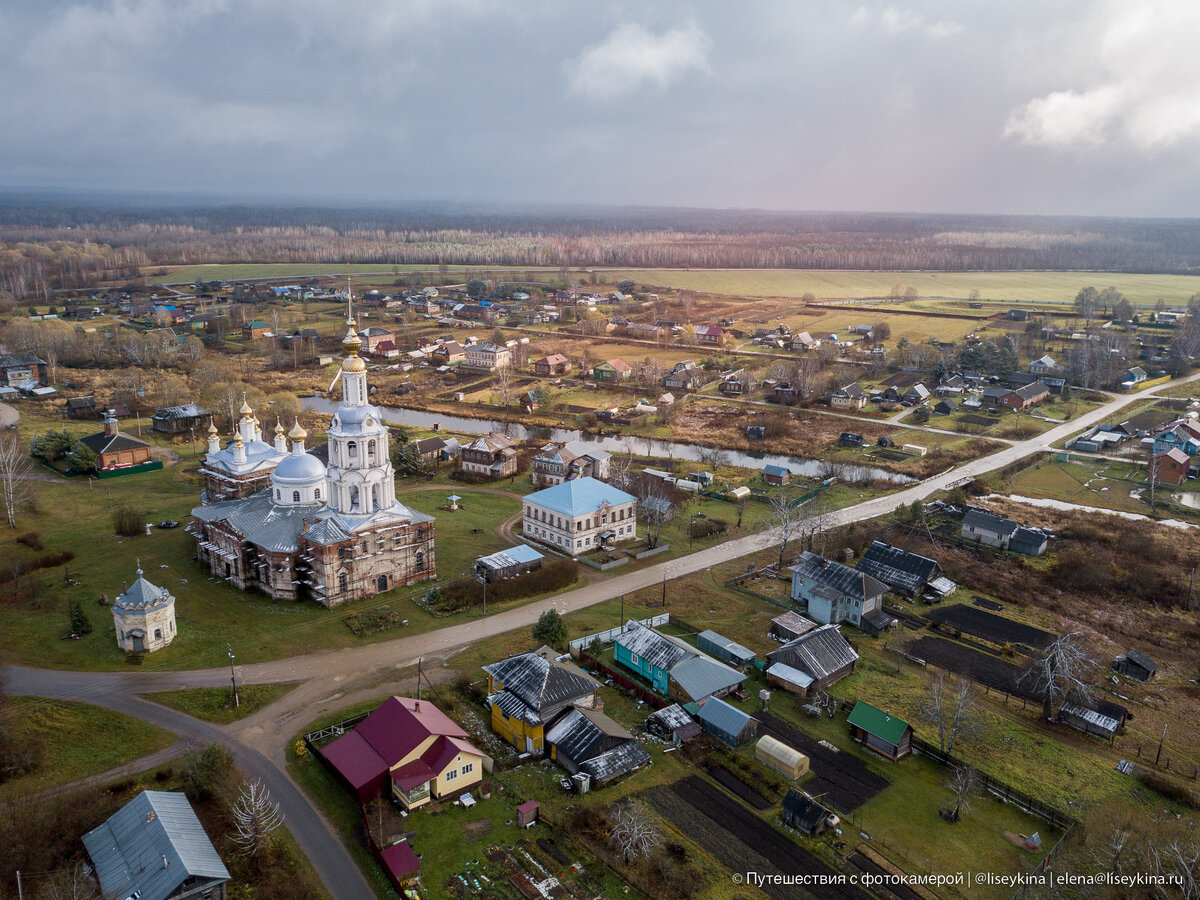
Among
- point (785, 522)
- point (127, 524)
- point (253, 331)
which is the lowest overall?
point (127, 524)

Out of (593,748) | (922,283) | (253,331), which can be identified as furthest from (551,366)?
(922,283)

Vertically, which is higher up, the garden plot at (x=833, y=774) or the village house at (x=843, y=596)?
the village house at (x=843, y=596)

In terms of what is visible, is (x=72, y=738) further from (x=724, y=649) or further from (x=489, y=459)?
(x=489, y=459)

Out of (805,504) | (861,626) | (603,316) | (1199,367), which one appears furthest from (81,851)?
(1199,367)

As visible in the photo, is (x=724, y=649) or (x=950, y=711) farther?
(x=724, y=649)

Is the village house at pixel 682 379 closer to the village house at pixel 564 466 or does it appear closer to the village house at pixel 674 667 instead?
the village house at pixel 564 466

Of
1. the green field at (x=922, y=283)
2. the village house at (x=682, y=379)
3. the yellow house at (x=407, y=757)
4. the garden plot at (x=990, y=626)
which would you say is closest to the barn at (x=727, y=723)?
the yellow house at (x=407, y=757)

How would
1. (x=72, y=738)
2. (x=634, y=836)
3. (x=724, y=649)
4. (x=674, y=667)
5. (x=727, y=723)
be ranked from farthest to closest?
1. (x=724, y=649)
2. (x=674, y=667)
3. (x=727, y=723)
4. (x=72, y=738)
5. (x=634, y=836)
